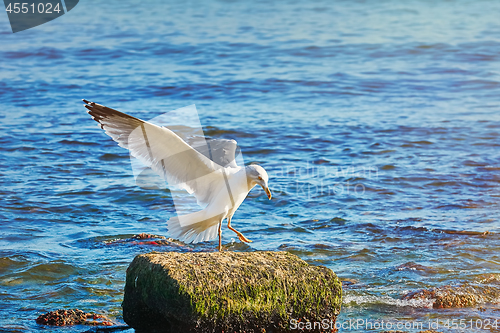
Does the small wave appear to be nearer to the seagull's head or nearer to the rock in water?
the rock in water

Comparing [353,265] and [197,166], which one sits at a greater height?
[197,166]

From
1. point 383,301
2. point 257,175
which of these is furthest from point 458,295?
point 257,175

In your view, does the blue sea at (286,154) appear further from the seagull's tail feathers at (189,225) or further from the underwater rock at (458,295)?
the seagull's tail feathers at (189,225)

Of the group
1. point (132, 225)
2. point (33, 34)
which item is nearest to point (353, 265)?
point (132, 225)

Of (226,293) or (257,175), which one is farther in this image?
(257,175)

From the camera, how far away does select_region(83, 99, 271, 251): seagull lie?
5.74 m

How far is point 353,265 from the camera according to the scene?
653cm

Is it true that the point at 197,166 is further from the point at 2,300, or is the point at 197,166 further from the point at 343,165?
the point at 343,165

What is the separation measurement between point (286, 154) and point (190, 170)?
475cm

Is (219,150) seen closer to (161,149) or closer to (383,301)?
(161,149)

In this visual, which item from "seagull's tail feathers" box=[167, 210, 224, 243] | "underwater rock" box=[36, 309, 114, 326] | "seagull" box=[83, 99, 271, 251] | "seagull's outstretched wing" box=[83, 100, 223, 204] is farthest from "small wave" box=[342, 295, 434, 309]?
"underwater rock" box=[36, 309, 114, 326]

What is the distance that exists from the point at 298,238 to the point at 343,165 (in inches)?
123

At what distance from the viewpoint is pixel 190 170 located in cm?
612

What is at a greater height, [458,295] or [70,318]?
[70,318]
